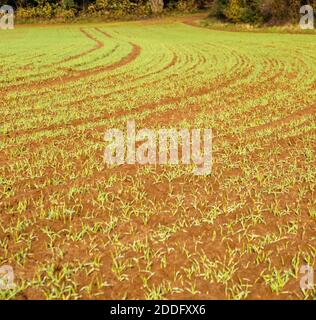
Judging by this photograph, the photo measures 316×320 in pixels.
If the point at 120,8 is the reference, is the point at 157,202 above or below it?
below

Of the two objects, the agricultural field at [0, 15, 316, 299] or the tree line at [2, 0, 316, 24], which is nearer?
the agricultural field at [0, 15, 316, 299]

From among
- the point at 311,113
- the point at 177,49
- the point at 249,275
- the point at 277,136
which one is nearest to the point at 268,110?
the point at 311,113

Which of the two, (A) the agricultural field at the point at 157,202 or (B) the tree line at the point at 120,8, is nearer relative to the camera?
(A) the agricultural field at the point at 157,202

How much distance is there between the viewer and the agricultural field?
464 cm

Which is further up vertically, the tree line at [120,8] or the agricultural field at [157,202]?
the tree line at [120,8]

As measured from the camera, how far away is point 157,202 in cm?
646

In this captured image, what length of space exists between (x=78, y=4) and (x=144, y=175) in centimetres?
7150

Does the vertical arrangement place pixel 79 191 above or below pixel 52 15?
below

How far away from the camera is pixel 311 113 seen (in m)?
12.1

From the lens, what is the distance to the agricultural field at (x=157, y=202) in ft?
15.2

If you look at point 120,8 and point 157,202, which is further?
→ point 120,8

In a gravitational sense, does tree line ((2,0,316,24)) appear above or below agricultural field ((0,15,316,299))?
above

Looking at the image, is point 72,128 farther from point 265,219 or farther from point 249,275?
point 249,275
